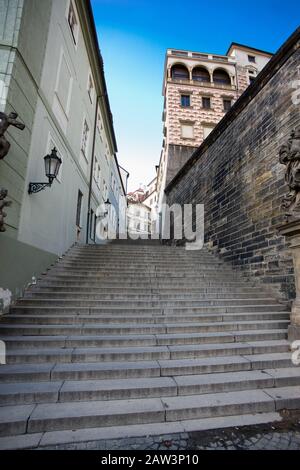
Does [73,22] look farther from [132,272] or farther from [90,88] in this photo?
[132,272]

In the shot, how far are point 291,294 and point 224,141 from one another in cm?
684

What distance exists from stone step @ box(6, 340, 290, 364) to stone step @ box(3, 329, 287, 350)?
0.09 meters

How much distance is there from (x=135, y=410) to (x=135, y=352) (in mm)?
1025

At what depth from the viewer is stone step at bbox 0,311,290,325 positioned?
4383 millimetres

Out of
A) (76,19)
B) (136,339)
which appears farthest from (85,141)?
(136,339)

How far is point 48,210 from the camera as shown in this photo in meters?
6.81

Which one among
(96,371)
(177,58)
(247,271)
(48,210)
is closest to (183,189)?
(247,271)

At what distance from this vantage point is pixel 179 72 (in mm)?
21422

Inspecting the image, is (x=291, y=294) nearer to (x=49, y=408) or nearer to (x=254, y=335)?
(x=254, y=335)

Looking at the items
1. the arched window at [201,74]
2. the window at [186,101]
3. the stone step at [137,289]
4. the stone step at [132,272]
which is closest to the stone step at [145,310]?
the stone step at [137,289]

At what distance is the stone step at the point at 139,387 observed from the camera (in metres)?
2.73

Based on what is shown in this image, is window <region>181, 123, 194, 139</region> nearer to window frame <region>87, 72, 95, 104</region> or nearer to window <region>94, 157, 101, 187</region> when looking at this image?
window <region>94, 157, 101, 187</region>

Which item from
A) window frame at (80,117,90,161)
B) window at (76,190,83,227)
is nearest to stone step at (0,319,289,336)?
window at (76,190,83,227)

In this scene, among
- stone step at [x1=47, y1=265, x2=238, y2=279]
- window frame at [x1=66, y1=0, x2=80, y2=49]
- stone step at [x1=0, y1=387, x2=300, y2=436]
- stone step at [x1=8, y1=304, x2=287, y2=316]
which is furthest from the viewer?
window frame at [x1=66, y1=0, x2=80, y2=49]
